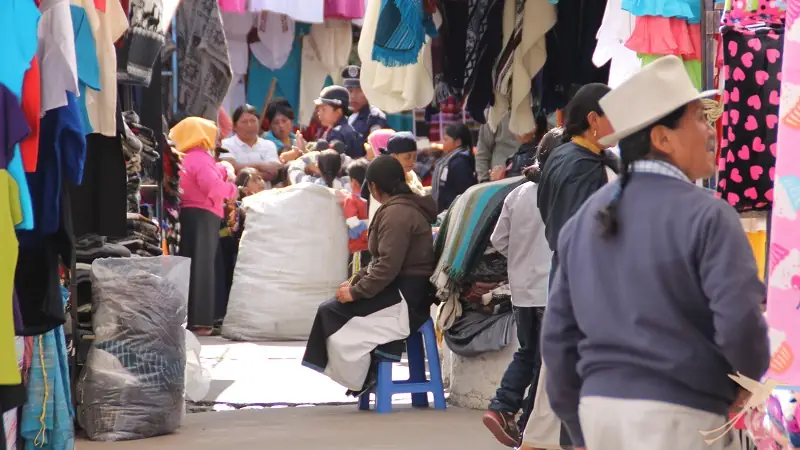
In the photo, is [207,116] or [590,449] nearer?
[590,449]

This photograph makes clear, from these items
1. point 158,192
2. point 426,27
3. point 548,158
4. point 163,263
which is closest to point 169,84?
point 158,192

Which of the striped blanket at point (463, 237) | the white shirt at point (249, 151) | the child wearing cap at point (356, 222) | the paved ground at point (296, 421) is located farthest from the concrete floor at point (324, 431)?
the white shirt at point (249, 151)

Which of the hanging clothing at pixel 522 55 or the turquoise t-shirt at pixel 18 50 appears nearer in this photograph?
the turquoise t-shirt at pixel 18 50

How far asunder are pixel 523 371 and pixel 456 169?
4.25 metres

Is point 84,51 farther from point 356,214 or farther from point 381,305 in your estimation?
point 356,214

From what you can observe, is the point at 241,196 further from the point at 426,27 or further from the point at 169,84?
the point at 426,27

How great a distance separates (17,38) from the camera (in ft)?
18.0

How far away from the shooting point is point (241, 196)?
47.0ft

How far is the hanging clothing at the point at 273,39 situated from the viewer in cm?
1759

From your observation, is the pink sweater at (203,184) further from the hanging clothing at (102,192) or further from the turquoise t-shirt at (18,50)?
the turquoise t-shirt at (18,50)

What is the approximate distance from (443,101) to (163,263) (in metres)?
2.85

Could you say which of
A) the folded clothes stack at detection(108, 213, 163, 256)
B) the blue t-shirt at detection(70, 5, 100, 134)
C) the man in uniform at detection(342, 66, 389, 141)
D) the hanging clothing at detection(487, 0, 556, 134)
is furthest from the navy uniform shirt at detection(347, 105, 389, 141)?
the blue t-shirt at detection(70, 5, 100, 134)

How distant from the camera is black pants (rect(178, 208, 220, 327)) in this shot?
13.0m

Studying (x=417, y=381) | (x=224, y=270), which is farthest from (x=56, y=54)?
(x=224, y=270)
